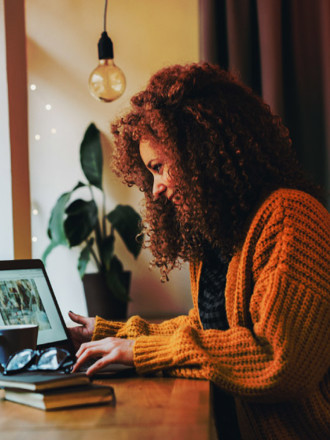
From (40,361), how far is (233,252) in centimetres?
44

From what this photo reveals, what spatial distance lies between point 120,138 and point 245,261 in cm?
45

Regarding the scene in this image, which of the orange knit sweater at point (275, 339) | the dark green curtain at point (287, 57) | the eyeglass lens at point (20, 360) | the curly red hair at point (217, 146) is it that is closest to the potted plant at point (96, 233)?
the dark green curtain at point (287, 57)

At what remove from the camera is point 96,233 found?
243cm

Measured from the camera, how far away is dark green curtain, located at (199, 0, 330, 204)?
2.19 meters

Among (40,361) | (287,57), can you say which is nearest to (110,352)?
(40,361)

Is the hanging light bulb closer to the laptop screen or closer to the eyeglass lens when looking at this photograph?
the laptop screen

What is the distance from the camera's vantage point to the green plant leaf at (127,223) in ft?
7.77

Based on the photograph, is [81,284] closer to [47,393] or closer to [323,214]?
[323,214]

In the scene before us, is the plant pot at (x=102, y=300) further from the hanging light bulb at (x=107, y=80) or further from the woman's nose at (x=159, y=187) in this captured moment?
the woman's nose at (x=159, y=187)

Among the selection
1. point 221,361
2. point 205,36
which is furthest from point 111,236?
point 221,361

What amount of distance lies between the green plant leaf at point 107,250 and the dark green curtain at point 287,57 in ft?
2.71

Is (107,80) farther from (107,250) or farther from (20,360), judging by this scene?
(20,360)

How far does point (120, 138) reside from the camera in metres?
1.30

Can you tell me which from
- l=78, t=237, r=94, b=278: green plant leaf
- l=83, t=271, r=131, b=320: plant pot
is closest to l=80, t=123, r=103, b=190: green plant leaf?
l=78, t=237, r=94, b=278: green plant leaf
